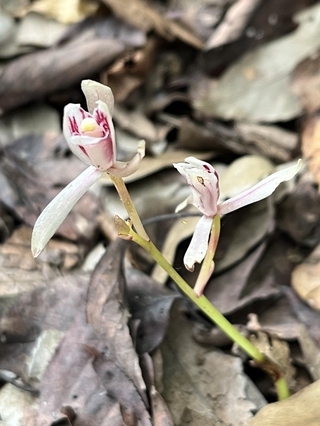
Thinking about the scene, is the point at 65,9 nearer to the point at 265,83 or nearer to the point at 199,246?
→ the point at 265,83

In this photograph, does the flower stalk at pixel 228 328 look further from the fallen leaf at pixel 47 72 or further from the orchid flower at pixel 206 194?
the fallen leaf at pixel 47 72

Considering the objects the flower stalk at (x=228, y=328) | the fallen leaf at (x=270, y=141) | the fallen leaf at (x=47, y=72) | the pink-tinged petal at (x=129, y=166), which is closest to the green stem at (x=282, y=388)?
the flower stalk at (x=228, y=328)

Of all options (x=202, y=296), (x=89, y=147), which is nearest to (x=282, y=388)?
(x=202, y=296)

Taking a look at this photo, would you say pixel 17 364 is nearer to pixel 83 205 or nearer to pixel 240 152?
pixel 83 205

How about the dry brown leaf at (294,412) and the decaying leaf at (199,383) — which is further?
the decaying leaf at (199,383)

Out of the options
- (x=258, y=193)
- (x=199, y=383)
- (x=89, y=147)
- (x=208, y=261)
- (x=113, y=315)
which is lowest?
(x=199, y=383)

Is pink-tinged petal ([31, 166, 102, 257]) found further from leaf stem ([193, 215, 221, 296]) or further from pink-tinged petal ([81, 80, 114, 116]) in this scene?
leaf stem ([193, 215, 221, 296])
